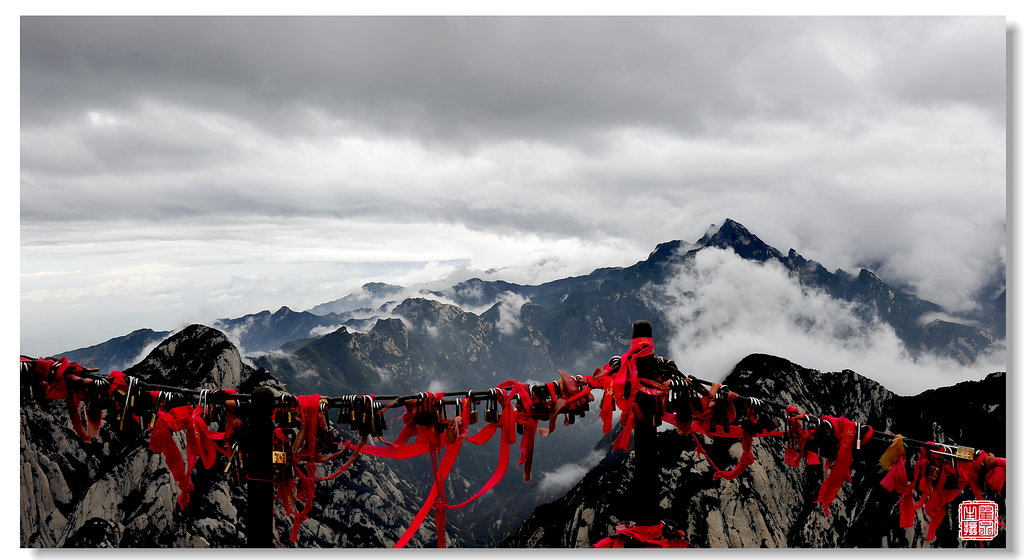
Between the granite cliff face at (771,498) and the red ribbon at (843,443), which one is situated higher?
the red ribbon at (843,443)

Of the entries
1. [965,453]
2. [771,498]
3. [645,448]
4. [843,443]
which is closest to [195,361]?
[771,498]

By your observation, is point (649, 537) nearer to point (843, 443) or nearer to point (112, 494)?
point (843, 443)

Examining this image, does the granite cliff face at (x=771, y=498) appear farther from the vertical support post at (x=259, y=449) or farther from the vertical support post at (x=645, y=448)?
the vertical support post at (x=259, y=449)

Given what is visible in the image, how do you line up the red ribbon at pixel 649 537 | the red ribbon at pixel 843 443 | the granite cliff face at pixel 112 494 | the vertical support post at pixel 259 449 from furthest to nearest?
1. the granite cliff face at pixel 112 494
2. the red ribbon at pixel 649 537
3. the red ribbon at pixel 843 443
4. the vertical support post at pixel 259 449

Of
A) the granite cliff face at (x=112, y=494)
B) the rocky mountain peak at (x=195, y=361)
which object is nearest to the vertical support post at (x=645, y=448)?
the granite cliff face at (x=112, y=494)

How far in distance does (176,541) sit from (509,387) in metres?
31.5

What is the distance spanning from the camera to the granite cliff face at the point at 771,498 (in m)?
27.5

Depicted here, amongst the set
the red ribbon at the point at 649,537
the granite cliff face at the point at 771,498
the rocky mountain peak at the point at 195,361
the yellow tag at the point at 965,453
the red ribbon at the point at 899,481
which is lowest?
the granite cliff face at the point at 771,498

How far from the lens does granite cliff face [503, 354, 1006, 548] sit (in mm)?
27484

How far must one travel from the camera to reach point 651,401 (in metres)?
4.05

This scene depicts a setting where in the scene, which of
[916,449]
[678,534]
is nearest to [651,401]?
[678,534]

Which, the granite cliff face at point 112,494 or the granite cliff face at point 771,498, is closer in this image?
the granite cliff face at point 112,494

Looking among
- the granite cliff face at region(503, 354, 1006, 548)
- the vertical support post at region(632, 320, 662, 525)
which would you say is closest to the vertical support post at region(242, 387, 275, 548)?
the vertical support post at region(632, 320, 662, 525)

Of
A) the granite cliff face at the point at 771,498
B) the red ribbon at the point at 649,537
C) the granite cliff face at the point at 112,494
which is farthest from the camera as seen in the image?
the granite cliff face at the point at 771,498
